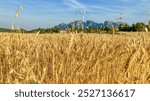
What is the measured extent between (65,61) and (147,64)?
959 mm

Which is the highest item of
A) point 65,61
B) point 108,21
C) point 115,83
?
point 108,21

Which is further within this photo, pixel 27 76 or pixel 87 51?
pixel 87 51

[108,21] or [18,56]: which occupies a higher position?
[108,21]

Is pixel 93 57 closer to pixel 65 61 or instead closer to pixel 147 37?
pixel 65 61

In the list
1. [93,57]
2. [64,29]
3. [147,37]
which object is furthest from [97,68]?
[64,29]

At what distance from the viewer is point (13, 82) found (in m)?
3.51

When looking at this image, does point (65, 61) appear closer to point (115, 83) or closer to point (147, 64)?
point (115, 83)

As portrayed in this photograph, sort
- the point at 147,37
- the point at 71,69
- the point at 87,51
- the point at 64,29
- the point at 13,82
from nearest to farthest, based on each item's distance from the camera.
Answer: the point at 13,82 < the point at 71,69 < the point at 87,51 < the point at 147,37 < the point at 64,29

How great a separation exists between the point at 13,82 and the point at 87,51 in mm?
1020

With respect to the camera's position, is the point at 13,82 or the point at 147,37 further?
the point at 147,37

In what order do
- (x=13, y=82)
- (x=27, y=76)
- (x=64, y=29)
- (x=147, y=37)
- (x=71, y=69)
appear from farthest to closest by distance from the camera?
(x=64, y=29) → (x=147, y=37) → (x=71, y=69) → (x=13, y=82) → (x=27, y=76)

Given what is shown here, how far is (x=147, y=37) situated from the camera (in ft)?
16.0

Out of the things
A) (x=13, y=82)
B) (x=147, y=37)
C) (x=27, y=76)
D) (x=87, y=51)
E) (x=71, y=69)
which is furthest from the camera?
(x=147, y=37)

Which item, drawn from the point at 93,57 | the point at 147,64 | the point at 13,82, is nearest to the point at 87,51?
the point at 93,57
